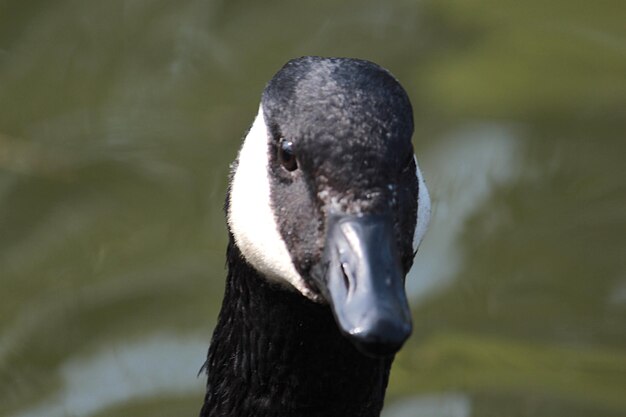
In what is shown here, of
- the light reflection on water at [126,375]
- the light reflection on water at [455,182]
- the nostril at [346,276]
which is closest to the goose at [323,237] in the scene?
the nostril at [346,276]

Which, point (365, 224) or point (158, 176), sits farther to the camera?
point (158, 176)

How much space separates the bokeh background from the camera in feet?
21.6

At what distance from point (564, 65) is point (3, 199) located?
3116 millimetres

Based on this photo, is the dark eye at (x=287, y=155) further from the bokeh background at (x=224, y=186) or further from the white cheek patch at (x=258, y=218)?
the bokeh background at (x=224, y=186)

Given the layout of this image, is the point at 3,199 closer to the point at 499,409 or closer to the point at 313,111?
the point at 499,409

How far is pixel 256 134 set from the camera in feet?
14.8

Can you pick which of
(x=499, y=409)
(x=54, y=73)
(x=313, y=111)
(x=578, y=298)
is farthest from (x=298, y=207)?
(x=54, y=73)

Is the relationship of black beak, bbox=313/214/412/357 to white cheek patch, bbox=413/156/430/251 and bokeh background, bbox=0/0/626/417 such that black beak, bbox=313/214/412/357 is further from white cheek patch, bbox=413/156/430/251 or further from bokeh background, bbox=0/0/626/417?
bokeh background, bbox=0/0/626/417

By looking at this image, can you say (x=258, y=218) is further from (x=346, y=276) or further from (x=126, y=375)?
(x=126, y=375)

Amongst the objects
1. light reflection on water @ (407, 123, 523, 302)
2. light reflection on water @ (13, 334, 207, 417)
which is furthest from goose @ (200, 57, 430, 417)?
light reflection on water @ (407, 123, 523, 302)

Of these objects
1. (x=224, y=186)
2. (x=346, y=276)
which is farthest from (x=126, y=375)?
(x=346, y=276)

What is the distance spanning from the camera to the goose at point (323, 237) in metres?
3.89

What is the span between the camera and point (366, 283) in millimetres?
3814

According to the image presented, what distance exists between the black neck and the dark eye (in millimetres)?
436
